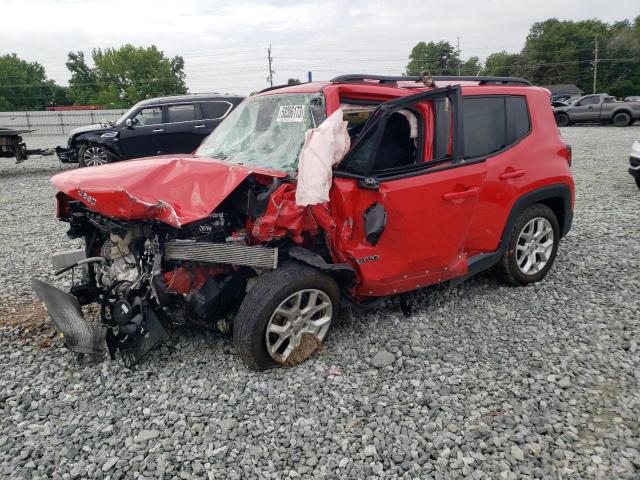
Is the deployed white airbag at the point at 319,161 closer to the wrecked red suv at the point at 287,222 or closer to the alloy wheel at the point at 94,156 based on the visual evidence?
the wrecked red suv at the point at 287,222

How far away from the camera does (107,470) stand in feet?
8.05

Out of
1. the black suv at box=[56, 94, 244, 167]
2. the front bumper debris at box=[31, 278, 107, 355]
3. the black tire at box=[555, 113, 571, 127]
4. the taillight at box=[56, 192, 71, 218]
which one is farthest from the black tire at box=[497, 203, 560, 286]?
the black tire at box=[555, 113, 571, 127]

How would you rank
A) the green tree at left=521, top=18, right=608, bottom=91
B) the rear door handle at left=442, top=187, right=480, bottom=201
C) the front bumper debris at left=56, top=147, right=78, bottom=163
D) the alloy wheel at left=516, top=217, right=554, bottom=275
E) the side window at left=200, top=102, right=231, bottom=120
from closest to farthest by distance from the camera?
the rear door handle at left=442, top=187, right=480, bottom=201 < the alloy wheel at left=516, top=217, right=554, bottom=275 < the side window at left=200, top=102, right=231, bottom=120 < the front bumper debris at left=56, top=147, right=78, bottom=163 < the green tree at left=521, top=18, right=608, bottom=91

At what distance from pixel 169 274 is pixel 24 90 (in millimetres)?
96724

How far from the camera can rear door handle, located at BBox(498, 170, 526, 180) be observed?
3.97 m

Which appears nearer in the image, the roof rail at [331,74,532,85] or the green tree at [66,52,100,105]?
the roof rail at [331,74,532,85]

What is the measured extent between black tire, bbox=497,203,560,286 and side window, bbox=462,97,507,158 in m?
0.73

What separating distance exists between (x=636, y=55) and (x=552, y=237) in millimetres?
78943

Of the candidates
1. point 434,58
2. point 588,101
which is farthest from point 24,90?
point 588,101

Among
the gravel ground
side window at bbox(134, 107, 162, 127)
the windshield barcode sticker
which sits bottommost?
the gravel ground

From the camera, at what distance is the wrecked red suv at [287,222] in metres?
3.15

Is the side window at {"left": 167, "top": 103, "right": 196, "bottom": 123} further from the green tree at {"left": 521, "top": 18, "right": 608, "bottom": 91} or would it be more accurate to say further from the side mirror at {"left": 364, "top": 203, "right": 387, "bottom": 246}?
the green tree at {"left": 521, "top": 18, "right": 608, "bottom": 91}

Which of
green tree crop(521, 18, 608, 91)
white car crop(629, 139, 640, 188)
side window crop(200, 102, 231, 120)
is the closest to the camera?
white car crop(629, 139, 640, 188)

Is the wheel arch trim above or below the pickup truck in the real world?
below
